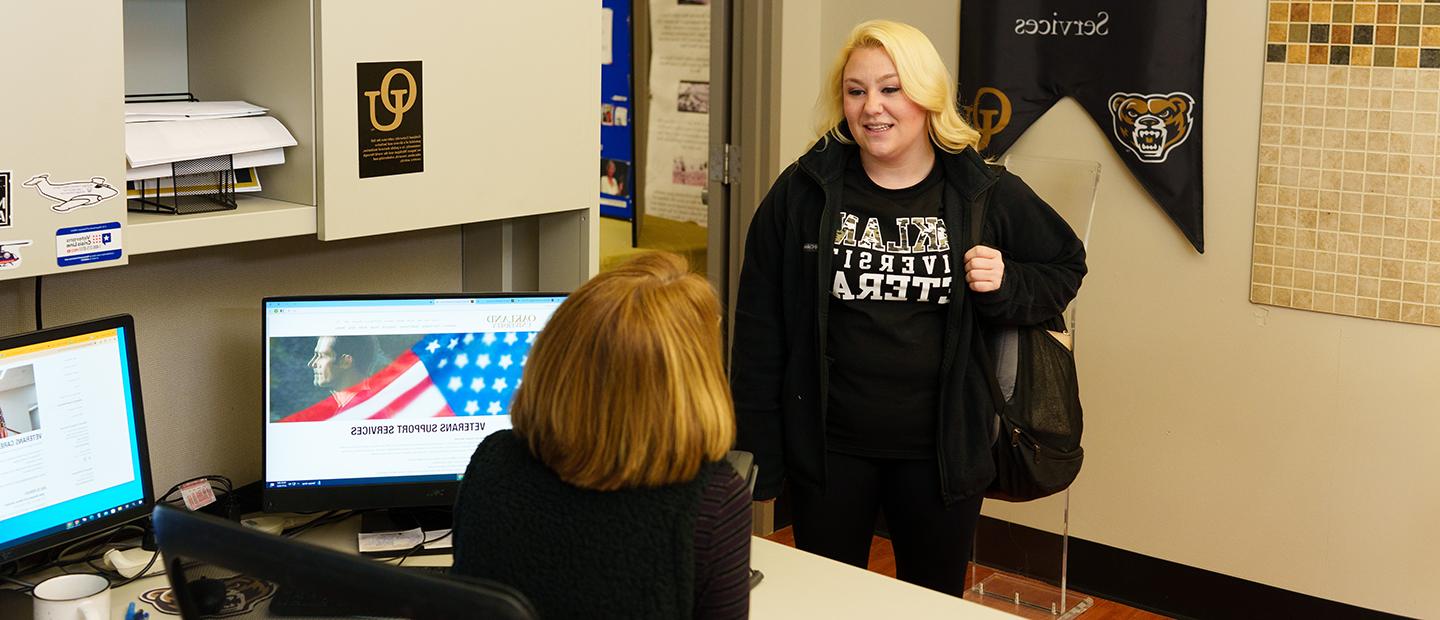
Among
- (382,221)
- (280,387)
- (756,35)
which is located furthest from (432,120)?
(756,35)

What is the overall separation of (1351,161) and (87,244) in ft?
8.62

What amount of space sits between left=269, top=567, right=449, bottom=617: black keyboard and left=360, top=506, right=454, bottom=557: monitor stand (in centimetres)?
92

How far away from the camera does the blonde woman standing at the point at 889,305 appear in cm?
221

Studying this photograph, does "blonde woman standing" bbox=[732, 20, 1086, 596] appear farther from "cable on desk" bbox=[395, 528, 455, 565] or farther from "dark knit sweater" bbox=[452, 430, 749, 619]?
"dark knit sweater" bbox=[452, 430, 749, 619]

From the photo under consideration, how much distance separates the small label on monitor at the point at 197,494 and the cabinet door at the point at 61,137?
1.57ft

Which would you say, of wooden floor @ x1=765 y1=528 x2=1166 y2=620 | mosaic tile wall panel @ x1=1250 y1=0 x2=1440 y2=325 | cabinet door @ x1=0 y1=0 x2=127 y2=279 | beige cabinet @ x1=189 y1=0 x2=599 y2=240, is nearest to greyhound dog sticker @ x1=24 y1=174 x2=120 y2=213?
cabinet door @ x1=0 y1=0 x2=127 y2=279

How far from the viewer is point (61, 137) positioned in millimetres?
1561

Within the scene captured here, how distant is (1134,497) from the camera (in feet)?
11.4

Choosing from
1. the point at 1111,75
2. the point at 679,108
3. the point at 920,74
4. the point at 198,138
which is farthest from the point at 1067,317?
the point at 198,138

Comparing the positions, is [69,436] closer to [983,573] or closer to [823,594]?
[823,594]

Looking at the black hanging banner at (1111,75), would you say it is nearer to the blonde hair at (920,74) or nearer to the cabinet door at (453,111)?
the blonde hair at (920,74)

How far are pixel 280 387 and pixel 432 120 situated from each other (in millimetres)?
460

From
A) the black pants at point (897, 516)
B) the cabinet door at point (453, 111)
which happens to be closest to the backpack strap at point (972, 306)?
the black pants at point (897, 516)

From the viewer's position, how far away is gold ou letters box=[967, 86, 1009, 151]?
11.6 ft
